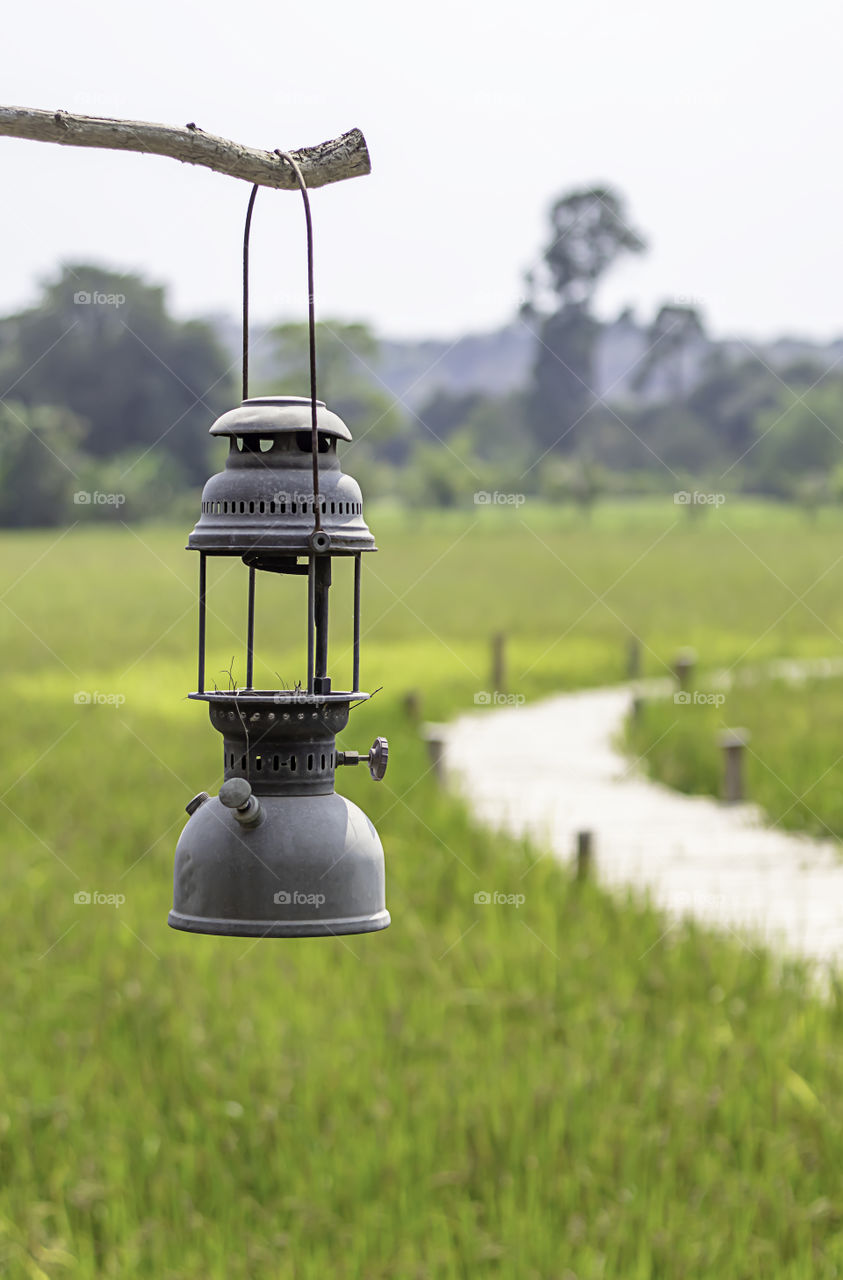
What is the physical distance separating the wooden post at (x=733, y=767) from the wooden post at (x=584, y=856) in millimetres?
3854

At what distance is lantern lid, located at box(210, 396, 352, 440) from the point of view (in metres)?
2.26

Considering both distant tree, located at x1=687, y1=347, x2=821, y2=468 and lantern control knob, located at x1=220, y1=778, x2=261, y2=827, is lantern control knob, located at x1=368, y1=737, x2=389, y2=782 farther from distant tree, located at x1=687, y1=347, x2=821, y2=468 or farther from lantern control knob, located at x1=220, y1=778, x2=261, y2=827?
distant tree, located at x1=687, y1=347, x2=821, y2=468

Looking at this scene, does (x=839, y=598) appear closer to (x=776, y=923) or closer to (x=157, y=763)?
(x=157, y=763)

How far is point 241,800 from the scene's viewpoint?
2279 millimetres

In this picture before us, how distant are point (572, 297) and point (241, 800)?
306ft

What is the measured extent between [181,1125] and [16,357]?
56544 mm

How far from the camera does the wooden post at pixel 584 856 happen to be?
881cm

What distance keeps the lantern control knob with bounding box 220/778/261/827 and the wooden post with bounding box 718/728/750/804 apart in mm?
10461

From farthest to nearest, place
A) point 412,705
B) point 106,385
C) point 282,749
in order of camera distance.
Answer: point 106,385, point 412,705, point 282,749

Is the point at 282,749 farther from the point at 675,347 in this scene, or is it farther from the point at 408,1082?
the point at 675,347

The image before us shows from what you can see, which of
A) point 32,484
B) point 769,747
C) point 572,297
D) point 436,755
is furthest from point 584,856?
point 572,297

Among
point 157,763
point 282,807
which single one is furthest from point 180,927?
point 157,763

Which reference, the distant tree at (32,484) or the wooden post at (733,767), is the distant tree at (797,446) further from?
the wooden post at (733,767)

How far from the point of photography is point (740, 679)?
18406 millimetres
